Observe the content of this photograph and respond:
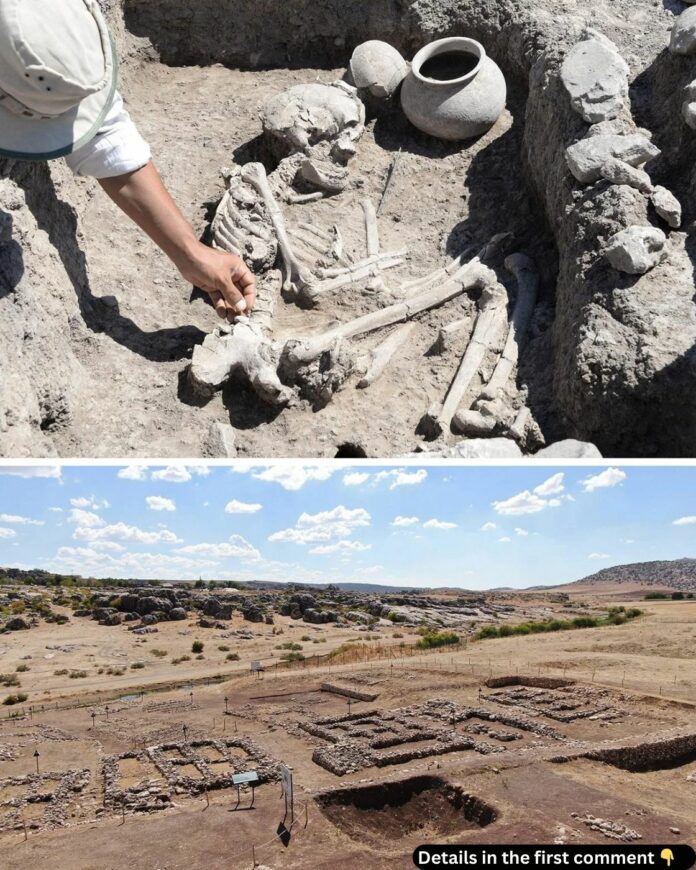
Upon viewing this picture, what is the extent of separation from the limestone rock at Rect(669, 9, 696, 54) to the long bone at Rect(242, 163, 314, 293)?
4691mm

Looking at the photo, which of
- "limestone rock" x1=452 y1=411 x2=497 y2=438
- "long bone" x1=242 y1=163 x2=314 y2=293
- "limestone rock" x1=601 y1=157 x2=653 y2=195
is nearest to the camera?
"limestone rock" x1=452 y1=411 x2=497 y2=438

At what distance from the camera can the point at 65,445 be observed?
6445 millimetres

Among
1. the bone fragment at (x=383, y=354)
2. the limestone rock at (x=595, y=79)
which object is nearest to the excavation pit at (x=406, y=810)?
the bone fragment at (x=383, y=354)

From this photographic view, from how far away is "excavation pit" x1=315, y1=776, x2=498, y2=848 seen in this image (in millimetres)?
5961

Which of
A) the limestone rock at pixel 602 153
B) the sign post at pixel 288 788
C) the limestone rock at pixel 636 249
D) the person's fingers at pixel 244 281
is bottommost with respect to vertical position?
the sign post at pixel 288 788

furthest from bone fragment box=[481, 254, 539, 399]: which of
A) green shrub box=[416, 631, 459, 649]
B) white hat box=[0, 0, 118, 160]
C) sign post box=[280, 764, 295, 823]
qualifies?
green shrub box=[416, 631, 459, 649]

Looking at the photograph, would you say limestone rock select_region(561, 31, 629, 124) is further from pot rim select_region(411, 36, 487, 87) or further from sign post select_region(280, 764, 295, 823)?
sign post select_region(280, 764, 295, 823)

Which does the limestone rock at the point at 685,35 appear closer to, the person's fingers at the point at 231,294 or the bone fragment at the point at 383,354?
the bone fragment at the point at 383,354

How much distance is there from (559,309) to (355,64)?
15.5 ft

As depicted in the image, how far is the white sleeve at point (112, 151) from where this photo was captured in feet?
15.6

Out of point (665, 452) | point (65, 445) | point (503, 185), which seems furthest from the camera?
point (503, 185)

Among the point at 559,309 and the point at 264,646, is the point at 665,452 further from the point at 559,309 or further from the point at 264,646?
the point at 264,646

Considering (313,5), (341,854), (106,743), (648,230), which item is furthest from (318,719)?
(313,5)

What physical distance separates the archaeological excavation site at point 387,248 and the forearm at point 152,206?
5.38ft
